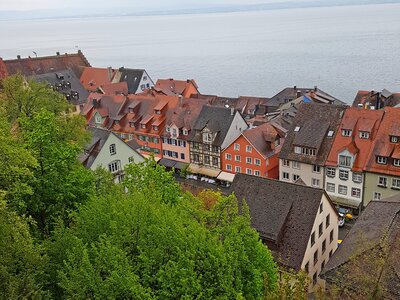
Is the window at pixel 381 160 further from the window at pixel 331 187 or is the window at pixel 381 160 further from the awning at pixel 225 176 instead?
the awning at pixel 225 176

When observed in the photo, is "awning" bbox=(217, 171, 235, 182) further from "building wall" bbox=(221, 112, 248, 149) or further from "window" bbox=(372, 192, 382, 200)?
"window" bbox=(372, 192, 382, 200)

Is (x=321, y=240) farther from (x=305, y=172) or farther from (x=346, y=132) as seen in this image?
(x=346, y=132)

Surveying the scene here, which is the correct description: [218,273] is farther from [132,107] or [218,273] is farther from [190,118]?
[132,107]

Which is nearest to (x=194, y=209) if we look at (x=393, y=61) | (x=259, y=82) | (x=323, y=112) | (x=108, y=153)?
(x=108, y=153)

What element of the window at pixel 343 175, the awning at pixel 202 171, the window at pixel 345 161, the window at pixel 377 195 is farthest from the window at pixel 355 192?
the awning at pixel 202 171

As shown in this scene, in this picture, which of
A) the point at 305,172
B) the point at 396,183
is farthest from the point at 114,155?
the point at 396,183
